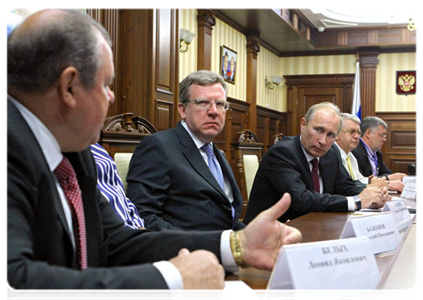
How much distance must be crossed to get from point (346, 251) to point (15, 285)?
2.23 ft

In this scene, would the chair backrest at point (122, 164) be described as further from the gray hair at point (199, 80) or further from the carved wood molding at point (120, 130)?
the gray hair at point (199, 80)

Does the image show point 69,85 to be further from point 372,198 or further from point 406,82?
point 406,82

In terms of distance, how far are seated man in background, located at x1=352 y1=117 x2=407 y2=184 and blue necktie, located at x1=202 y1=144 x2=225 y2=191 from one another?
3.45m

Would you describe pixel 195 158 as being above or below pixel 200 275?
above

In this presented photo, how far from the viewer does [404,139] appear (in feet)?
37.1

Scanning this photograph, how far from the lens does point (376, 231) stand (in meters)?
1.52

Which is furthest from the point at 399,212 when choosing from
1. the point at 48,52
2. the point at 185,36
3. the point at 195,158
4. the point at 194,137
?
the point at 185,36

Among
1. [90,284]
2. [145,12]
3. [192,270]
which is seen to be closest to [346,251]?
[192,270]

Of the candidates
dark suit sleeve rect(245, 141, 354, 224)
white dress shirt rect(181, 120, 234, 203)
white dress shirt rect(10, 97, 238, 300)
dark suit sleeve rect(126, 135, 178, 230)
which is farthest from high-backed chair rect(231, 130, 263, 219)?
white dress shirt rect(10, 97, 238, 300)

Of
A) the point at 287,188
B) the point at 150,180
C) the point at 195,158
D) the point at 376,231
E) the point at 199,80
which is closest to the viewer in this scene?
the point at 376,231

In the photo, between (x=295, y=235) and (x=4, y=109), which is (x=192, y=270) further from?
(x=4, y=109)

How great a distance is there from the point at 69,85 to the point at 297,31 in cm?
939

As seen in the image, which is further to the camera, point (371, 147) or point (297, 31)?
point (297, 31)

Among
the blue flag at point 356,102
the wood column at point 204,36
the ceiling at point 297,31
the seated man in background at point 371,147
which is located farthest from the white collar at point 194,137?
the blue flag at point 356,102
